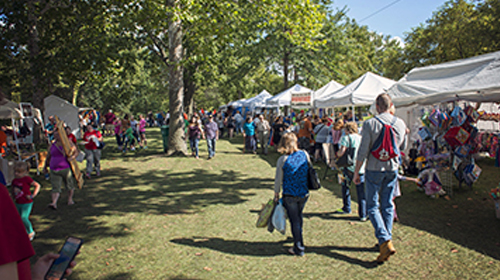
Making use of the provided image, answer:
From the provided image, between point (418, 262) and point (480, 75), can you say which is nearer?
point (418, 262)

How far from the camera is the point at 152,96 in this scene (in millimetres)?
71312

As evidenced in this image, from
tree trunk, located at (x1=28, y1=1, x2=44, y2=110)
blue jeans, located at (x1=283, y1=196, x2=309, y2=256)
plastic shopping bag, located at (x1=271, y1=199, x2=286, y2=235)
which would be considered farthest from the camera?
tree trunk, located at (x1=28, y1=1, x2=44, y2=110)

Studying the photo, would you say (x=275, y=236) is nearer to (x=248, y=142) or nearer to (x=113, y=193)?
(x=113, y=193)

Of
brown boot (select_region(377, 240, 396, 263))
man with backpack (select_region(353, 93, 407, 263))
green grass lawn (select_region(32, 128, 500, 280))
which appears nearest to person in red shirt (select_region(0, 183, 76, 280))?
green grass lawn (select_region(32, 128, 500, 280))

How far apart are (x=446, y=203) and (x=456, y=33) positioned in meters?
22.5

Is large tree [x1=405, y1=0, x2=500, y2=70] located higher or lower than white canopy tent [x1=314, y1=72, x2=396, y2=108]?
higher

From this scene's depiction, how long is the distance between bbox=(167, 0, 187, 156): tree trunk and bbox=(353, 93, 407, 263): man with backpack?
10459 millimetres

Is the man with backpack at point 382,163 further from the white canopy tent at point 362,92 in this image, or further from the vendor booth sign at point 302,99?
the vendor booth sign at point 302,99

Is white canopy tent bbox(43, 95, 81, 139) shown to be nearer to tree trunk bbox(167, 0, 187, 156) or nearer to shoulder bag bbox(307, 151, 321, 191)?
tree trunk bbox(167, 0, 187, 156)

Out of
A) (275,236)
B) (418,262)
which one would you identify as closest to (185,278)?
(275,236)

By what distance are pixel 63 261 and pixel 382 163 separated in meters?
3.68

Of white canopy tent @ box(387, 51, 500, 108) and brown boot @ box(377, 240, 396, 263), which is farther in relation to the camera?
white canopy tent @ box(387, 51, 500, 108)

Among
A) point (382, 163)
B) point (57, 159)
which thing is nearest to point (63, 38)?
point (57, 159)

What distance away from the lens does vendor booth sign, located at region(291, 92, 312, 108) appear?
52.4 ft
